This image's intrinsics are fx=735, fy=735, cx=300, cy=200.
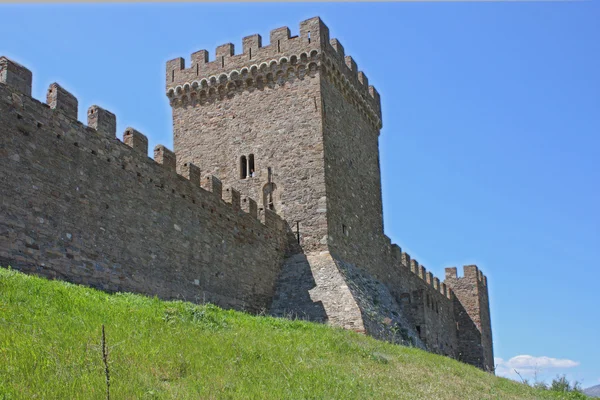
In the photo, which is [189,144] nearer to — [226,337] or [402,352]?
[402,352]

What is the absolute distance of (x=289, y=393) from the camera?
7.74 metres

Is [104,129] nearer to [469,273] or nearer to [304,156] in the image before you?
[304,156]

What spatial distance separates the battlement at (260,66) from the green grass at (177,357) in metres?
8.97

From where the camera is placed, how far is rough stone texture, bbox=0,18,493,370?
11.6m

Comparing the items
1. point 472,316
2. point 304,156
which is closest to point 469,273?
point 472,316

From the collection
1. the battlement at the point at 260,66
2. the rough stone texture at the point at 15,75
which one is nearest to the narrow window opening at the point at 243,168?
the battlement at the point at 260,66

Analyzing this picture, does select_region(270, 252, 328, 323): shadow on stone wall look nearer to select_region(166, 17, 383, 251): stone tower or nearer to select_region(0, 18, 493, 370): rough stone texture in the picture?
select_region(0, 18, 493, 370): rough stone texture

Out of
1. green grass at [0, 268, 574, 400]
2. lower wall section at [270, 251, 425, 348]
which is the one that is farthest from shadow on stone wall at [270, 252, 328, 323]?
green grass at [0, 268, 574, 400]

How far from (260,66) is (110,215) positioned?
26.6 feet

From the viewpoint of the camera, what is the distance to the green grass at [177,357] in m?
6.90

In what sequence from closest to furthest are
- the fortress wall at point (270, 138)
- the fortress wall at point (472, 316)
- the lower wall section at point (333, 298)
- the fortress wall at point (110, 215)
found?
the fortress wall at point (110, 215) < the lower wall section at point (333, 298) < the fortress wall at point (270, 138) < the fortress wall at point (472, 316)

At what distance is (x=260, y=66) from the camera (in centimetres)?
1973

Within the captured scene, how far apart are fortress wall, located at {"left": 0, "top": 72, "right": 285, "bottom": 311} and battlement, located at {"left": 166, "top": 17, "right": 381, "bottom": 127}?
425 cm

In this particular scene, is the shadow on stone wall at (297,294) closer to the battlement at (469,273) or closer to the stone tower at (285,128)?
the stone tower at (285,128)
